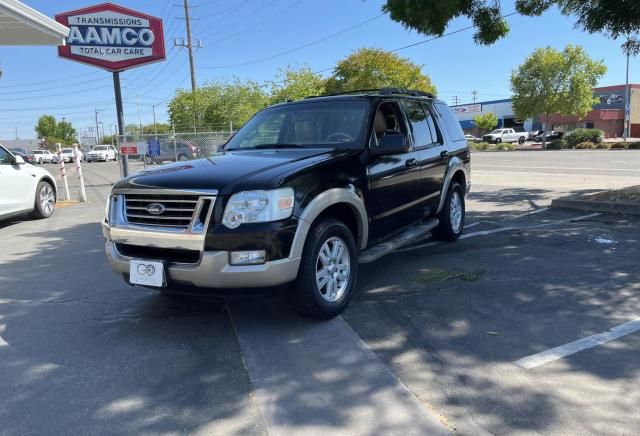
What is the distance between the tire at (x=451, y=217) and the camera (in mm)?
6898

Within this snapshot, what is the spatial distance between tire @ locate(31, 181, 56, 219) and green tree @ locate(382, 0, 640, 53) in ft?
24.0

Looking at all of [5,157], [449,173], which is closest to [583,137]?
[449,173]

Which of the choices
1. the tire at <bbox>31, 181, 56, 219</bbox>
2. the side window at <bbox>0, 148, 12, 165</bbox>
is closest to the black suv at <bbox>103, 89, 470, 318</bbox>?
the side window at <bbox>0, 148, 12, 165</bbox>

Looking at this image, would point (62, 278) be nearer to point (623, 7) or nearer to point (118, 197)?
point (118, 197)

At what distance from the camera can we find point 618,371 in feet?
11.2

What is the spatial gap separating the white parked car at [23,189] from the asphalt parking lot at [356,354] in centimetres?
349

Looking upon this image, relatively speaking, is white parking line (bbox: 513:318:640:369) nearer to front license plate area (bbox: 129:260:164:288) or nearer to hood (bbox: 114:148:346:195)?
hood (bbox: 114:148:346:195)

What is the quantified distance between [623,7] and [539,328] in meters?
7.02

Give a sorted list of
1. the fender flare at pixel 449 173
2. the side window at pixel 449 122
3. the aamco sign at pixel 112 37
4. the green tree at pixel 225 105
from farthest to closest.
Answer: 1. the green tree at pixel 225 105
2. the aamco sign at pixel 112 37
3. the side window at pixel 449 122
4. the fender flare at pixel 449 173

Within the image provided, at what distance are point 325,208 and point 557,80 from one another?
48.2 metres

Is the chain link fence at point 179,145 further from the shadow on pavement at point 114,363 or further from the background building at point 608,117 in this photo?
the background building at point 608,117

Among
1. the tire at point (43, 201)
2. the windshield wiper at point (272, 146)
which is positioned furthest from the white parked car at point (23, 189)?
the windshield wiper at point (272, 146)

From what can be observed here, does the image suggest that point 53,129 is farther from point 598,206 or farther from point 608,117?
point 598,206

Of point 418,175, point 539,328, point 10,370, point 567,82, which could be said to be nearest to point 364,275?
point 418,175
